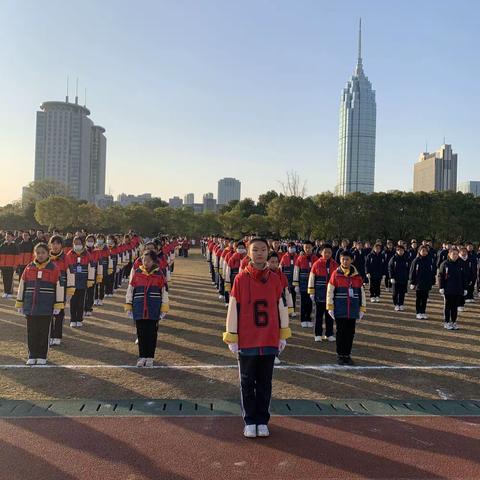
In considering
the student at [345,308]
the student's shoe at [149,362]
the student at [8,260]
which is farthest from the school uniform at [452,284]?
the student at [8,260]

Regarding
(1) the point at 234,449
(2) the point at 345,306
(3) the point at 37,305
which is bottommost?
(1) the point at 234,449

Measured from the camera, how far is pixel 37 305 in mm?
7664

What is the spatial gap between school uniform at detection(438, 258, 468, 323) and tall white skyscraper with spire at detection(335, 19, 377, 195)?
150 metres

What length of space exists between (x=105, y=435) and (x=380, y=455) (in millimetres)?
2716

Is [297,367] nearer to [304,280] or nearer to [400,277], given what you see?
[304,280]

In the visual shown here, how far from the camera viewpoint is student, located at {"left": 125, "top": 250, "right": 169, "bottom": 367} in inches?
306

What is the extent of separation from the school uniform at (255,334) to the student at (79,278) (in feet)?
20.8

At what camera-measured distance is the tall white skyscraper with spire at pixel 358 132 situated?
525ft

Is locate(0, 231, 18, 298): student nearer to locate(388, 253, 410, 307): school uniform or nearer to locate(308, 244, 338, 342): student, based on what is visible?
locate(308, 244, 338, 342): student

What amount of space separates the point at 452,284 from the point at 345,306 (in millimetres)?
4635

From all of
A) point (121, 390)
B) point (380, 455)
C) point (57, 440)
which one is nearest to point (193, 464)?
point (57, 440)

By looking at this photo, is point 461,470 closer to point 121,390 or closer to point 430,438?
point 430,438

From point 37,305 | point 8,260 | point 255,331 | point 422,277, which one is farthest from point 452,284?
point 8,260

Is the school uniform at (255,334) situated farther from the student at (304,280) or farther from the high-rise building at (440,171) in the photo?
the high-rise building at (440,171)
